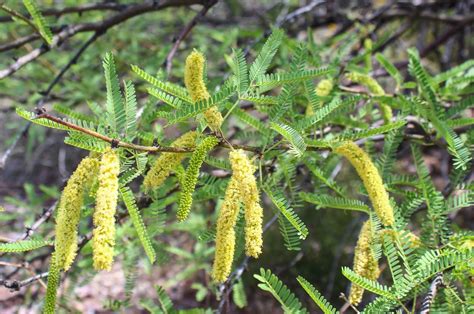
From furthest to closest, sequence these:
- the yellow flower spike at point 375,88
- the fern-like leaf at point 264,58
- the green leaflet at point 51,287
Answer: the yellow flower spike at point 375,88 < the fern-like leaf at point 264,58 < the green leaflet at point 51,287

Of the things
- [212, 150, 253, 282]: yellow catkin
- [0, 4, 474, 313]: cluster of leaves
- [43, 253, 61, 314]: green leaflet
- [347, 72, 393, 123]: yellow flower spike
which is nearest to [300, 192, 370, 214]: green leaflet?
[0, 4, 474, 313]: cluster of leaves

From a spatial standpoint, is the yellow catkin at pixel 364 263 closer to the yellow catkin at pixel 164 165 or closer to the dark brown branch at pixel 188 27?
the yellow catkin at pixel 164 165

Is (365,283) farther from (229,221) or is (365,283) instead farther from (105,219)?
(105,219)

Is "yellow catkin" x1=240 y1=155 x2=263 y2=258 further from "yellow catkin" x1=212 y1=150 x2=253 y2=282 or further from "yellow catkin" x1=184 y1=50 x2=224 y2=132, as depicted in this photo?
"yellow catkin" x1=184 y1=50 x2=224 y2=132

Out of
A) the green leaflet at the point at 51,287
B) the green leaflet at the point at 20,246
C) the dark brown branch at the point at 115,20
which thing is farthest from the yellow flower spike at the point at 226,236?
the dark brown branch at the point at 115,20

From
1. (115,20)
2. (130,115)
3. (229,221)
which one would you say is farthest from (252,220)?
(115,20)

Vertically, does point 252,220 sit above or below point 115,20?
below

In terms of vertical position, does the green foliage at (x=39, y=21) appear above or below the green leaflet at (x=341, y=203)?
above
